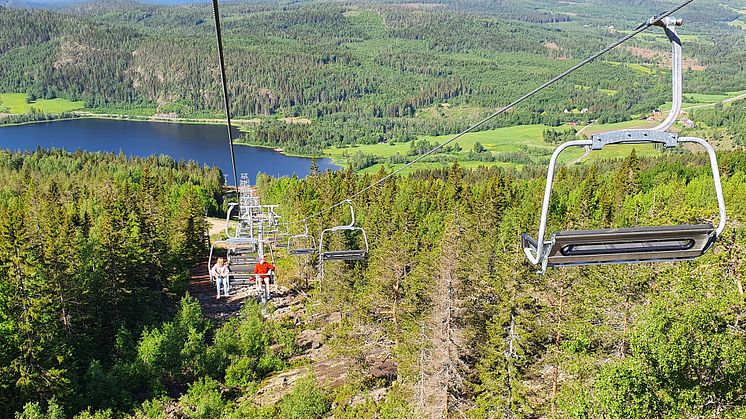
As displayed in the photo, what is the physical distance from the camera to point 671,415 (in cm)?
970

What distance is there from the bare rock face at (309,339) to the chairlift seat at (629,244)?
102 feet

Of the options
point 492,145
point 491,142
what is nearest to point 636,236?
point 492,145

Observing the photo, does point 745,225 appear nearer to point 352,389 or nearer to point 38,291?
point 352,389

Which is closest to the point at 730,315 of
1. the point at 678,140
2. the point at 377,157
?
the point at 678,140

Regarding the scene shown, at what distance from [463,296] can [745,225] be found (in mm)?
8797

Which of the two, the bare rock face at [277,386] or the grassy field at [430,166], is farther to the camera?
the grassy field at [430,166]

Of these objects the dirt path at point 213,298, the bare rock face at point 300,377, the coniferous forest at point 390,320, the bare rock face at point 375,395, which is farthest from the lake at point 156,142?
the bare rock face at point 375,395

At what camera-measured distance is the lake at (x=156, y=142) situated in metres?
128

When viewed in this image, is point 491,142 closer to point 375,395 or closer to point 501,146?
point 501,146

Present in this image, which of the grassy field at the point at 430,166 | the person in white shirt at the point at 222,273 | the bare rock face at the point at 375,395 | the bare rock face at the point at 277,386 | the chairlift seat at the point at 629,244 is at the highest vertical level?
the chairlift seat at the point at 629,244

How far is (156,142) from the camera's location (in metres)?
152

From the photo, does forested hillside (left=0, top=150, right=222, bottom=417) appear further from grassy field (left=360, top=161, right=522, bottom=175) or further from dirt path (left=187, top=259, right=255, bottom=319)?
grassy field (left=360, top=161, right=522, bottom=175)

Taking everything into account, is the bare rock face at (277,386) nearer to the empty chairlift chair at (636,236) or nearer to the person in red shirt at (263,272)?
the person in red shirt at (263,272)

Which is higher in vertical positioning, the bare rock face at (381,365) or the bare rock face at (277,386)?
the bare rock face at (381,365)
